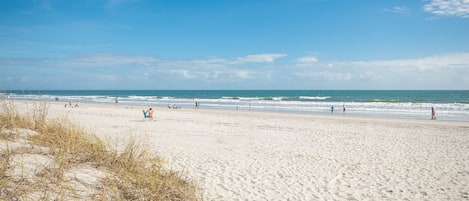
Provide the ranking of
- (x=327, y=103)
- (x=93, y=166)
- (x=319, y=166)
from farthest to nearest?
1. (x=327, y=103)
2. (x=319, y=166)
3. (x=93, y=166)

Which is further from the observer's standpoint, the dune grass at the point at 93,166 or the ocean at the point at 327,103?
the ocean at the point at 327,103

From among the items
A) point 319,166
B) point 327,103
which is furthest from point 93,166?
point 327,103

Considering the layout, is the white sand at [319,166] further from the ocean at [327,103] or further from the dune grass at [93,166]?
the ocean at [327,103]

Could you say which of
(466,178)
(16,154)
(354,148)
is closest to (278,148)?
(354,148)

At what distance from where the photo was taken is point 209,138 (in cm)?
1223

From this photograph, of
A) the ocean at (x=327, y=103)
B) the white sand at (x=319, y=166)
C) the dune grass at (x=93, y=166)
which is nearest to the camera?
the dune grass at (x=93, y=166)

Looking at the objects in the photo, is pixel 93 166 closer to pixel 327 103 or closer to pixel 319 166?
pixel 319 166

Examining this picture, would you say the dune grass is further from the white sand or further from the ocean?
the ocean

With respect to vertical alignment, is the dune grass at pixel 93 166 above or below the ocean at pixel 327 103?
above

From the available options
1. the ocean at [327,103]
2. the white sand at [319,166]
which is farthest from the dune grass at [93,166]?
the ocean at [327,103]

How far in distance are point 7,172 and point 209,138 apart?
9.09m

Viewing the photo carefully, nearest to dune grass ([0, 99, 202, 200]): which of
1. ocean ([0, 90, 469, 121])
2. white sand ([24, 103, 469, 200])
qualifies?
white sand ([24, 103, 469, 200])

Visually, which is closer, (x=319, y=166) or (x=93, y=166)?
(x=93, y=166)

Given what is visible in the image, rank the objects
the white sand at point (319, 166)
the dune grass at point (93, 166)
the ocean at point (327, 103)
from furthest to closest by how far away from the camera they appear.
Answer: the ocean at point (327, 103) → the white sand at point (319, 166) → the dune grass at point (93, 166)
